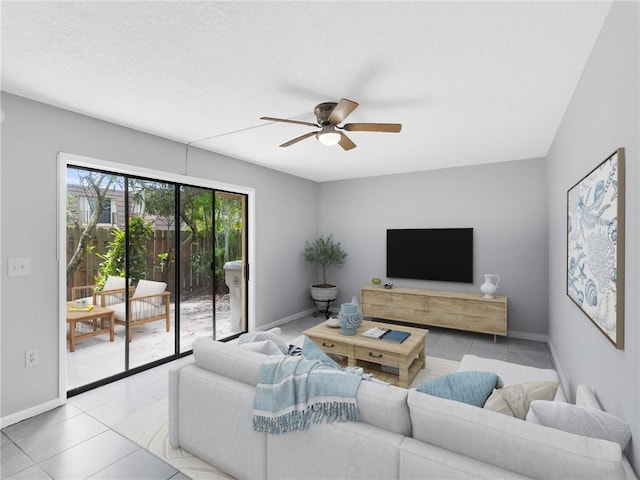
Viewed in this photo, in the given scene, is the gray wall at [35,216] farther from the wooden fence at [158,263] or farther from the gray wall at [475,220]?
the gray wall at [475,220]

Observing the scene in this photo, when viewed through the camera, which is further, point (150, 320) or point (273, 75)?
point (150, 320)

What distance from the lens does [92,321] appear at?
10.7 feet

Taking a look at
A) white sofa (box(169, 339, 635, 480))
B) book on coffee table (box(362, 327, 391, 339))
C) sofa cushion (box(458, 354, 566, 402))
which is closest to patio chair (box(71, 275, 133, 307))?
white sofa (box(169, 339, 635, 480))

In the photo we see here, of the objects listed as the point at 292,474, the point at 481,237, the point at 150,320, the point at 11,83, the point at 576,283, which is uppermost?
the point at 11,83

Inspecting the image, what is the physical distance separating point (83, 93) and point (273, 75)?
58.6 inches

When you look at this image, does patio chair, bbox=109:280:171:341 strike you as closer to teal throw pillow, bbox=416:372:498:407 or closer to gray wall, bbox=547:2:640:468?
teal throw pillow, bbox=416:372:498:407

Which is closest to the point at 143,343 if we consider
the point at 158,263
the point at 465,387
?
the point at 158,263

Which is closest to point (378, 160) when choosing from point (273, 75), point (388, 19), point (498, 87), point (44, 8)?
point (498, 87)

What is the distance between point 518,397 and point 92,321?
3.63 m

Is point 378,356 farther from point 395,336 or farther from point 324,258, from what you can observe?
point 324,258

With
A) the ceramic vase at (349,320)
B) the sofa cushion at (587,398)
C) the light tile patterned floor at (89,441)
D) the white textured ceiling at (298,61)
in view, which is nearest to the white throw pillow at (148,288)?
the light tile patterned floor at (89,441)

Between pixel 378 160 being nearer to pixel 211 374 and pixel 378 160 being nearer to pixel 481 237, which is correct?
pixel 481 237

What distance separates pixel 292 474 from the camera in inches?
63.5

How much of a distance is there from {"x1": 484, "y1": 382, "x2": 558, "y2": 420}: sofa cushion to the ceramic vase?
183 centimetres
